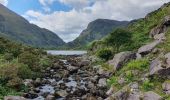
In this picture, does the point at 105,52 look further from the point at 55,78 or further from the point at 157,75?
the point at 157,75

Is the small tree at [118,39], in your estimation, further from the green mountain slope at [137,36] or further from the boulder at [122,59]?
the boulder at [122,59]

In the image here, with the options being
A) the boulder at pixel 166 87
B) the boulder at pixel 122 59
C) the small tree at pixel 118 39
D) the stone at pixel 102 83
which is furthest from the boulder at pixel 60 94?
the small tree at pixel 118 39

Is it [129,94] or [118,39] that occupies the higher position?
[118,39]

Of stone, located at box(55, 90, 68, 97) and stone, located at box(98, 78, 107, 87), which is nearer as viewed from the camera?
stone, located at box(55, 90, 68, 97)

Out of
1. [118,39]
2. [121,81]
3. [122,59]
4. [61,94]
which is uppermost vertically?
[118,39]

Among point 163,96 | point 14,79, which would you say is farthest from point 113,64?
point 163,96

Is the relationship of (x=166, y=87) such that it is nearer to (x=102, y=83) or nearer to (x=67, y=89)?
(x=67, y=89)

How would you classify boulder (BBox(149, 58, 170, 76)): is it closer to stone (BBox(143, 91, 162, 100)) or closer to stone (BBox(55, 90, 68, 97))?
stone (BBox(143, 91, 162, 100))

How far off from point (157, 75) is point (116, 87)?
21.1ft

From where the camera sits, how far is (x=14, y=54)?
8369 centimetres

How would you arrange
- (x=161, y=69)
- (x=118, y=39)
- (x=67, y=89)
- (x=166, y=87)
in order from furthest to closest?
(x=118, y=39), (x=67, y=89), (x=161, y=69), (x=166, y=87)

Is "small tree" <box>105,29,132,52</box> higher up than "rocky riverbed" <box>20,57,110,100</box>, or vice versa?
"small tree" <box>105,29,132,52</box>

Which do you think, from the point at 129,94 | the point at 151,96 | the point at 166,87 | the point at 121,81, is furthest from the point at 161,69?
the point at 151,96

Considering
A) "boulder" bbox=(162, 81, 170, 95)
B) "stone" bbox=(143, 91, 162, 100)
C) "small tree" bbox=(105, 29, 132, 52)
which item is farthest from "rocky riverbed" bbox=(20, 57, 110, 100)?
"small tree" bbox=(105, 29, 132, 52)
